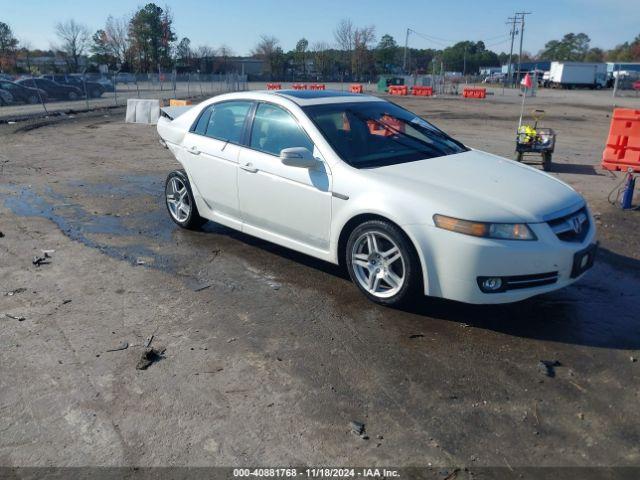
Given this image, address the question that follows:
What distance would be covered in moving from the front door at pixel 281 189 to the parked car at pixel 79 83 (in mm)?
31625

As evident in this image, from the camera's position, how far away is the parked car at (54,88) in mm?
30047

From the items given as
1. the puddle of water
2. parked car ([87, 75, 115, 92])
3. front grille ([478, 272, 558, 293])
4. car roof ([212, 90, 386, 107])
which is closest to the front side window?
car roof ([212, 90, 386, 107])

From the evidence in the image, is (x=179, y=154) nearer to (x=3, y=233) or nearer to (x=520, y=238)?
(x=3, y=233)

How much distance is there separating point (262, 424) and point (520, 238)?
7.12 ft

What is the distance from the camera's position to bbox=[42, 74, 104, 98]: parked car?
109 feet

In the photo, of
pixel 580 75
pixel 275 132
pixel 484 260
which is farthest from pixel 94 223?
pixel 580 75

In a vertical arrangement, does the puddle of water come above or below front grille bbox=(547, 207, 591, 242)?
below

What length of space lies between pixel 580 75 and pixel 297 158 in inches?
2837

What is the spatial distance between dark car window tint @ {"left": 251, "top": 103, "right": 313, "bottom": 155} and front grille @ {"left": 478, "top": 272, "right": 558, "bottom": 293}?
1967mm

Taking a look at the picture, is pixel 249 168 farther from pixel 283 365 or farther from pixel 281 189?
pixel 283 365

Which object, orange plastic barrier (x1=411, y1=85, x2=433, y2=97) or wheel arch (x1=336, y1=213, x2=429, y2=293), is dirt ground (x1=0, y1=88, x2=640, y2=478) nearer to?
wheel arch (x1=336, y1=213, x2=429, y2=293)

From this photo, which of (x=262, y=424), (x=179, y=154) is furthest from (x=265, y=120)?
(x=262, y=424)

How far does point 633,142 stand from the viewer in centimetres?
1002

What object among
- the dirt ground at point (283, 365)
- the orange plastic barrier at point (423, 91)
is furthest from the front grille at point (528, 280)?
the orange plastic barrier at point (423, 91)
